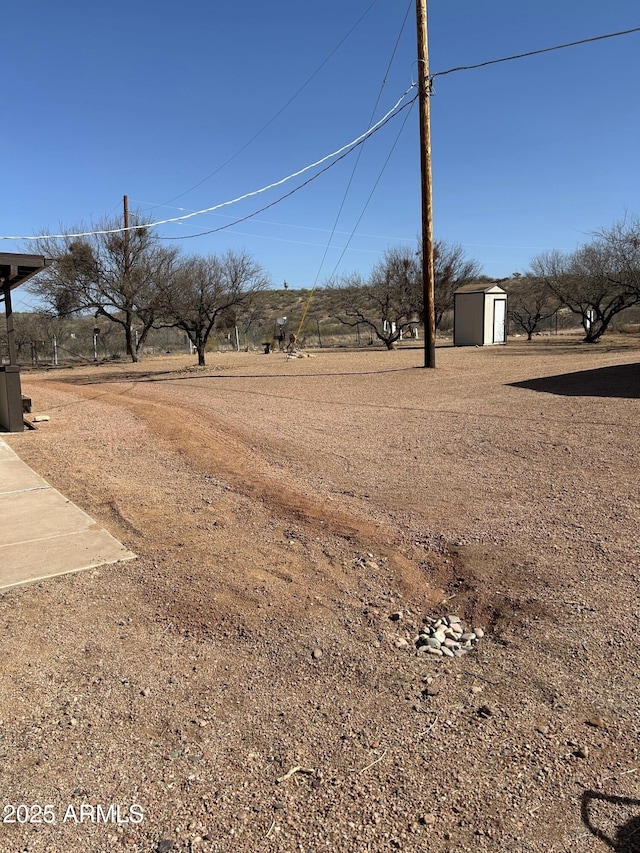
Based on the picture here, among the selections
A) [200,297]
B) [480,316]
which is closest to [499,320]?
[480,316]

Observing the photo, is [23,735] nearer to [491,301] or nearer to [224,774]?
[224,774]

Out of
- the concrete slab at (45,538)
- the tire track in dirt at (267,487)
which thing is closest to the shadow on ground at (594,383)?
the tire track in dirt at (267,487)

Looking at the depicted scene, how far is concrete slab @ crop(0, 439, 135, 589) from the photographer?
4.80 m

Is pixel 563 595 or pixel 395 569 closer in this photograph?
pixel 563 595

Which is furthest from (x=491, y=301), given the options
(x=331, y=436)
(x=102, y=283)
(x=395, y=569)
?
(x=395, y=569)

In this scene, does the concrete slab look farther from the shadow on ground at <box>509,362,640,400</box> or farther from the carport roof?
the shadow on ground at <box>509,362,640,400</box>

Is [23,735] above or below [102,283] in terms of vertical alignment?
below

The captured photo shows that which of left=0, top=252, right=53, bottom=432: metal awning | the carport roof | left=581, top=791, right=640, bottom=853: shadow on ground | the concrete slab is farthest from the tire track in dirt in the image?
the carport roof

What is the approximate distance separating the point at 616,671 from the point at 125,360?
34.7 meters

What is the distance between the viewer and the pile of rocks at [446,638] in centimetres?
370

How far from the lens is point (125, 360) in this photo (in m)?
35.6

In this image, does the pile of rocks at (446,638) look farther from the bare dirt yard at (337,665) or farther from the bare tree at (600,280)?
the bare tree at (600,280)

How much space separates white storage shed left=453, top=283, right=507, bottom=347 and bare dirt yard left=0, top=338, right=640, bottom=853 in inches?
1037

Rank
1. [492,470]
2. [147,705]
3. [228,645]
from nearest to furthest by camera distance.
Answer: [147,705] < [228,645] < [492,470]
